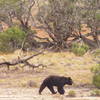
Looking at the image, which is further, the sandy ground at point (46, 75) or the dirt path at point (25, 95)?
the sandy ground at point (46, 75)

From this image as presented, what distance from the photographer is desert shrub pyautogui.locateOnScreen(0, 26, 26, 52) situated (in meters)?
31.2

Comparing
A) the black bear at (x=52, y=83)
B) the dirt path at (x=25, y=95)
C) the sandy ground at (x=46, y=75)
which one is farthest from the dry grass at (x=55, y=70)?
the black bear at (x=52, y=83)

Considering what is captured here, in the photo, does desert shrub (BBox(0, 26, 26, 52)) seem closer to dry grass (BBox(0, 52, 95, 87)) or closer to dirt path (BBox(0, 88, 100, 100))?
dry grass (BBox(0, 52, 95, 87))

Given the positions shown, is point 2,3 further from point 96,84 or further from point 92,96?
point 92,96

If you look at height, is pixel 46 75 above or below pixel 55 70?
above

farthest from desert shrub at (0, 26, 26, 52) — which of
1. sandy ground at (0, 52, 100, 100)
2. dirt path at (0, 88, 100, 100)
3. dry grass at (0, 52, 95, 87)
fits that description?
dirt path at (0, 88, 100, 100)

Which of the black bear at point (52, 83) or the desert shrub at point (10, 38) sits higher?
the black bear at point (52, 83)

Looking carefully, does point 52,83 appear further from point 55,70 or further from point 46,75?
point 55,70

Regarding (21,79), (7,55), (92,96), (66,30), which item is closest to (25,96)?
(92,96)

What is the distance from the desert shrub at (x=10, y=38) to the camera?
3120 centimetres

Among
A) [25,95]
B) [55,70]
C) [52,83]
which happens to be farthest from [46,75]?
[25,95]

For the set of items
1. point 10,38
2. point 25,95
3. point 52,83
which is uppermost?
point 52,83

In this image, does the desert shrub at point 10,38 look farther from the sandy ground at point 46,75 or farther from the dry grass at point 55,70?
the sandy ground at point 46,75

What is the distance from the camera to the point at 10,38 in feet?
103
